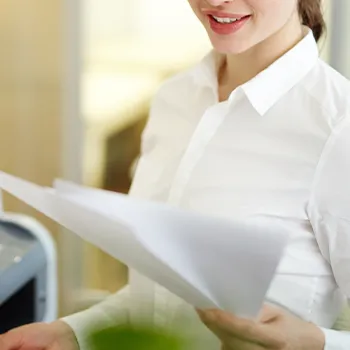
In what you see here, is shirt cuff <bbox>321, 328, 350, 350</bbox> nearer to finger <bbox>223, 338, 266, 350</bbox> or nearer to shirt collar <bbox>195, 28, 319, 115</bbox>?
finger <bbox>223, 338, 266, 350</bbox>

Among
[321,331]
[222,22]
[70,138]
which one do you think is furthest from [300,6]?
[70,138]

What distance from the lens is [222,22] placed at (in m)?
0.78

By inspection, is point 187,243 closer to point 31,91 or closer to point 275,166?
point 275,166

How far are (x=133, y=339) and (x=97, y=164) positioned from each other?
182cm

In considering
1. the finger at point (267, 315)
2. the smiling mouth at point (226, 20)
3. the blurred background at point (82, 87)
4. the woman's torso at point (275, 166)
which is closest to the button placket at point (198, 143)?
the woman's torso at point (275, 166)

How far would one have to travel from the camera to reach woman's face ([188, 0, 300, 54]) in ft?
2.50

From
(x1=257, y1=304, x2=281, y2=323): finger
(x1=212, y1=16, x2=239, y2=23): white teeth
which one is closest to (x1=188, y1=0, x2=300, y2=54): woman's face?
(x1=212, y1=16, x2=239, y2=23): white teeth

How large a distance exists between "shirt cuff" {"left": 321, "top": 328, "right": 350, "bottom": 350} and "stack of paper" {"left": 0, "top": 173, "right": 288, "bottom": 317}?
0.54ft

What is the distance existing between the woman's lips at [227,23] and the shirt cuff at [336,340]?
1.02ft

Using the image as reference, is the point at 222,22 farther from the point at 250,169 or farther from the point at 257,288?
the point at 257,288

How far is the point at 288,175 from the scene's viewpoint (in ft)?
2.54

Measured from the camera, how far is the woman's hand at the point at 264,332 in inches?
22.9

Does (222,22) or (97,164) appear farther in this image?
(97,164)

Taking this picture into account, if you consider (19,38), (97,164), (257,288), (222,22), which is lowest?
(97,164)
